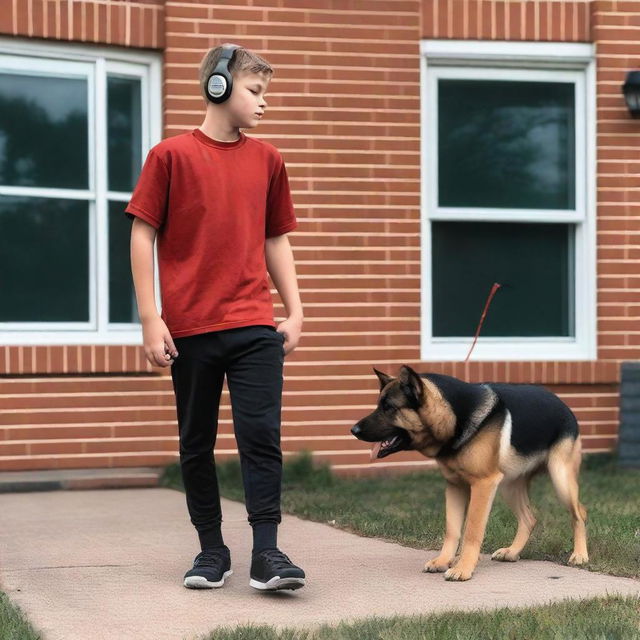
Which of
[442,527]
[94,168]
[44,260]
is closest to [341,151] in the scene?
[94,168]

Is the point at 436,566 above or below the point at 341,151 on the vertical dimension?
below

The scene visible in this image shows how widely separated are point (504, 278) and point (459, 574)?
4182mm

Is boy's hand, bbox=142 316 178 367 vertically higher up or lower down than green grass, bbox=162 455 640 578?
higher up

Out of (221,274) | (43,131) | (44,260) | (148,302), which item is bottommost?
(148,302)

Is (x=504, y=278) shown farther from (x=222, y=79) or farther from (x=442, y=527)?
(x=222, y=79)

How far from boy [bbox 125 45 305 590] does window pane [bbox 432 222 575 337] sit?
410 cm

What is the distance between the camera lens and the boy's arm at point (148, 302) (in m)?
4.76

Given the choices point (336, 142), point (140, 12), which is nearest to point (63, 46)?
point (140, 12)

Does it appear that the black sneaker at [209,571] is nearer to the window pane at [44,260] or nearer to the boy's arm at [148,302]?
the boy's arm at [148,302]

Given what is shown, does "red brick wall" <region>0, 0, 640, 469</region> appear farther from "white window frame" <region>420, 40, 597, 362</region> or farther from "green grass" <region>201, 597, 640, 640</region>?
"green grass" <region>201, 597, 640, 640</region>

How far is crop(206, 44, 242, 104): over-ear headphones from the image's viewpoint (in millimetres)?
4824

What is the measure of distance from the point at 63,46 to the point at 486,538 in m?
A: 4.28

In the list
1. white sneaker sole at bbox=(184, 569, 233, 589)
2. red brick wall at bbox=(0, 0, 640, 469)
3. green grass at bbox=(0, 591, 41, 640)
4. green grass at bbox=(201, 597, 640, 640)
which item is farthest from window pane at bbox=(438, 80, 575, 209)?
green grass at bbox=(0, 591, 41, 640)

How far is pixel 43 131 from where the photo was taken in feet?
27.6
